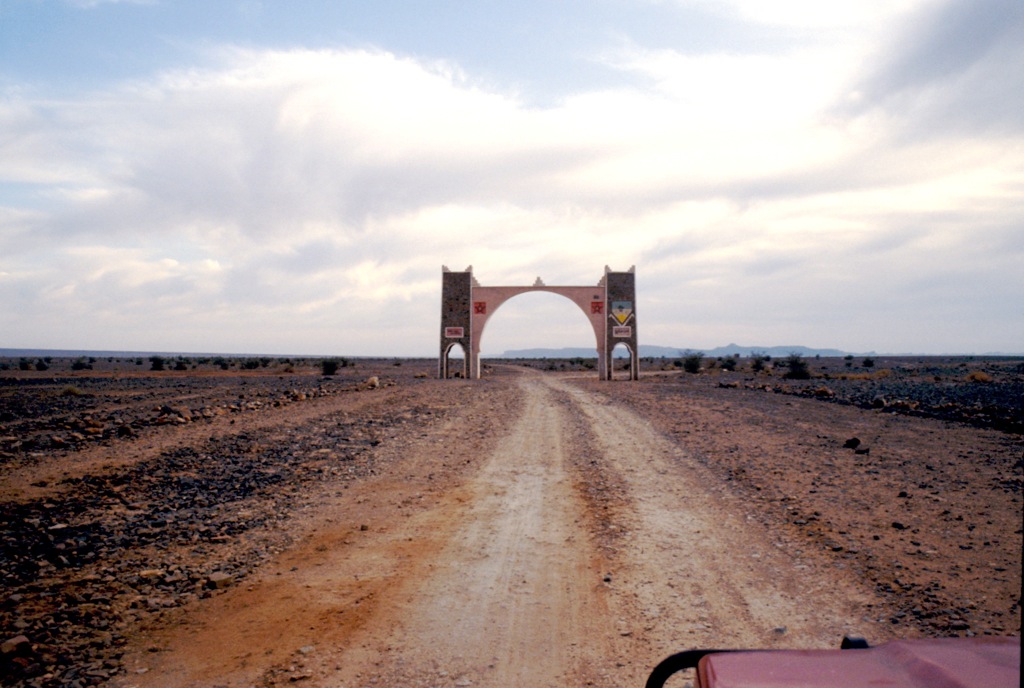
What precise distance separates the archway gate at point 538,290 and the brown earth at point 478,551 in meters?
20.9

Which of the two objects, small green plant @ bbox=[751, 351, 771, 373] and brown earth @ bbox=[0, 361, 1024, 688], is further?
small green plant @ bbox=[751, 351, 771, 373]

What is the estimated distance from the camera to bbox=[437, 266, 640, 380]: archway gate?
3394 cm

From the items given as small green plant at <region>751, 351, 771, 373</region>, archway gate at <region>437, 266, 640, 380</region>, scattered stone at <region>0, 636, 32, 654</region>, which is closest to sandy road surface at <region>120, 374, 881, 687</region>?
scattered stone at <region>0, 636, 32, 654</region>

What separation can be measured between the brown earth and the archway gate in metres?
20.9

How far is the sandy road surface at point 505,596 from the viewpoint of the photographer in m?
4.39

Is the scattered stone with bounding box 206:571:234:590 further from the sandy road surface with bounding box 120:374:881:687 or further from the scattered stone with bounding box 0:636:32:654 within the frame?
the scattered stone with bounding box 0:636:32:654

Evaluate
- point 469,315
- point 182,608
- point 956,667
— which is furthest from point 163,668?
point 469,315

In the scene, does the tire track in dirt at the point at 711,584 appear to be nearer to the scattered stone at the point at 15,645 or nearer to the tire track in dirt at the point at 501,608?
the tire track in dirt at the point at 501,608

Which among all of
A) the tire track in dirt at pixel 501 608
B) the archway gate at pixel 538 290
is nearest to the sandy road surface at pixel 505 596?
the tire track in dirt at pixel 501 608

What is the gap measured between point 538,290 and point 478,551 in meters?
28.4

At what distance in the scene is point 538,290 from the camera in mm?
34469

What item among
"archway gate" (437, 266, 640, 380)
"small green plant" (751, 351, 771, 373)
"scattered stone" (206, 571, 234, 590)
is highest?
"archway gate" (437, 266, 640, 380)

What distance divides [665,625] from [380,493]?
5152 mm

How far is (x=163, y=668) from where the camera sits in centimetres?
441
